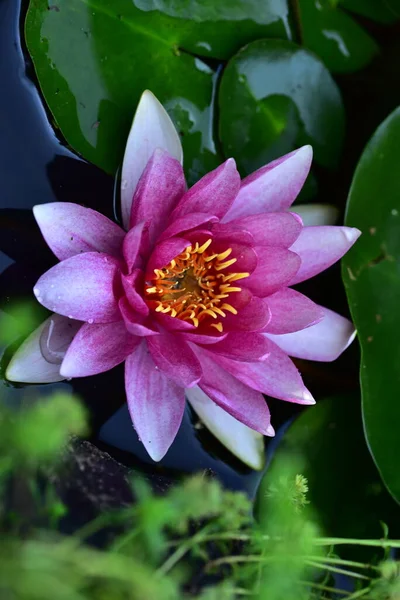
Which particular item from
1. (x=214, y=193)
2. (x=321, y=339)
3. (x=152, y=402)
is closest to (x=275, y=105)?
(x=214, y=193)

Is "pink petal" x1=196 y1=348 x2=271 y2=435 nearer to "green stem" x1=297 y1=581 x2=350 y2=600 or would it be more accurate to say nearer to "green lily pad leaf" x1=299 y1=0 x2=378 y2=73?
"green stem" x1=297 y1=581 x2=350 y2=600

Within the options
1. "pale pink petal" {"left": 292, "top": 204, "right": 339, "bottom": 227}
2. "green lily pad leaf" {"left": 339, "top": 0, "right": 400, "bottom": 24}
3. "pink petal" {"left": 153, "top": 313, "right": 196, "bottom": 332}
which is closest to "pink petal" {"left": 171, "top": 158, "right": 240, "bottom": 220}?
"pink petal" {"left": 153, "top": 313, "right": 196, "bottom": 332}

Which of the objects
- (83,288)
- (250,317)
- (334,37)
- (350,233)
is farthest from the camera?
(334,37)

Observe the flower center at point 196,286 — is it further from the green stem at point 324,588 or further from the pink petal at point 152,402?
the green stem at point 324,588

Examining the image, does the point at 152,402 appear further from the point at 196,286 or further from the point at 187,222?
the point at 187,222

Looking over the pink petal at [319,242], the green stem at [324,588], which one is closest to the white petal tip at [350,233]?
the pink petal at [319,242]

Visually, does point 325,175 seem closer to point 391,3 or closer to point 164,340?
point 391,3

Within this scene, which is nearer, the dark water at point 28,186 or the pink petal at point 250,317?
the pink petal at point 250,317

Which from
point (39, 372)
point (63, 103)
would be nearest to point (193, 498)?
point (39, 372)
